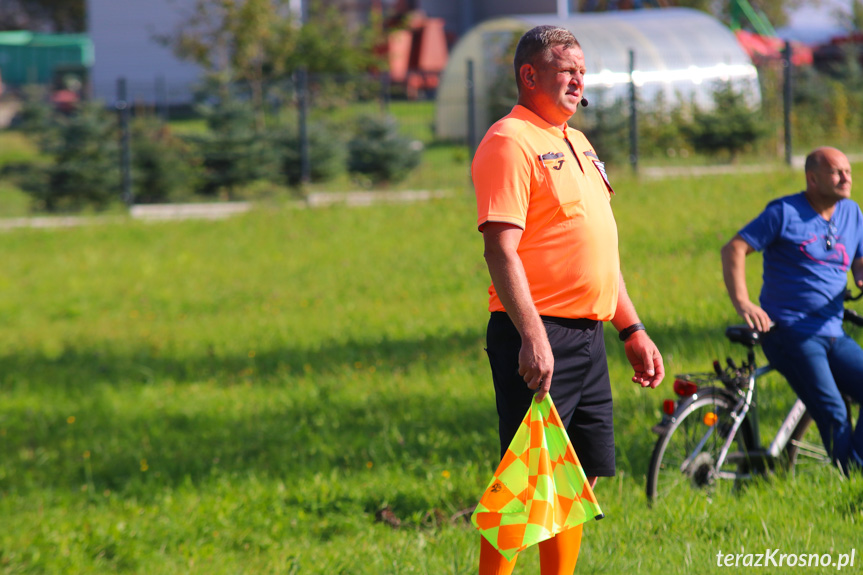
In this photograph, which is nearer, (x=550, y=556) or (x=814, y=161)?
(x=550, y=556)

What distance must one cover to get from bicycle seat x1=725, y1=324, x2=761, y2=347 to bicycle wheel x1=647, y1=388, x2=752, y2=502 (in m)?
0.28

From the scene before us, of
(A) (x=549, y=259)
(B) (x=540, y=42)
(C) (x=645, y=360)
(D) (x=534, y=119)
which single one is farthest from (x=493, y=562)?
(B) (x=540, y=42)

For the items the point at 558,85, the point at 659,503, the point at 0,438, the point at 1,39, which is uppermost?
the point at 1,39

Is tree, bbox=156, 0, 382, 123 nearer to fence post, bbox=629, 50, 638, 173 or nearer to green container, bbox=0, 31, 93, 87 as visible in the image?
fence post, bbox=629, 50, 638, 173

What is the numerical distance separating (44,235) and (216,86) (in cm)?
556

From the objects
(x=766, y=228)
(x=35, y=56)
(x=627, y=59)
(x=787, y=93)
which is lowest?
(x=766, y=228)

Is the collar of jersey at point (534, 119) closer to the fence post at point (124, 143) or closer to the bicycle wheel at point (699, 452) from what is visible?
the bicycle wheel at point (699, 452)

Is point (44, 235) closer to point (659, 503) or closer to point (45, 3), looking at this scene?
point (659, 503)

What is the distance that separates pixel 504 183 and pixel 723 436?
2.44 meters

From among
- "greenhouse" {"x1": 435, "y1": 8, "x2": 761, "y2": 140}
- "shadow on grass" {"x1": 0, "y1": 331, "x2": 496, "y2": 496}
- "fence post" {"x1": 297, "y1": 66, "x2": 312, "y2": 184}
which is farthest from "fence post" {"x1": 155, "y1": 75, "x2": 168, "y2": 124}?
"shadow on grass" {"x1": 0, "y1": 331, "x2": 496, "y2": 496}

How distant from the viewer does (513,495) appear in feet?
9.61

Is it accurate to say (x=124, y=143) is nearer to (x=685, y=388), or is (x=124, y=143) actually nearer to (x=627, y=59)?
(x=627, y=59)

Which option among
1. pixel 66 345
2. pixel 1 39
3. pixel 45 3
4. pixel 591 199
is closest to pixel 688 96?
pixel 66 345

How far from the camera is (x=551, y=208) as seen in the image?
2.93 metres
